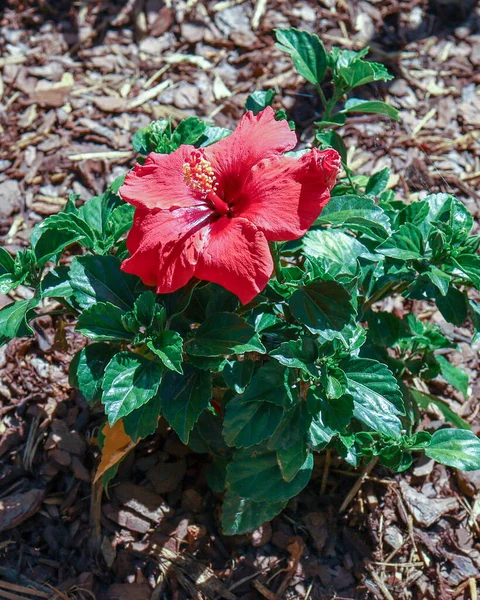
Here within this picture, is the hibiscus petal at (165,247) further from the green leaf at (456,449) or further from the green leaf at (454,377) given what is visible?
the green leaf at (454,377)

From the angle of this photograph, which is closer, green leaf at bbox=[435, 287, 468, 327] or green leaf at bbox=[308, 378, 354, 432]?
green leaf at bbox=[308, 378, 354, 432]

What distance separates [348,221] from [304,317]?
13.2 inches

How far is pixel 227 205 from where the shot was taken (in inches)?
77.7

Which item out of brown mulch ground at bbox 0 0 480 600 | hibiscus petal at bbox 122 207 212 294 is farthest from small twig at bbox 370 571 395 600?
hibiscus petal at bbox 122 207 212 294

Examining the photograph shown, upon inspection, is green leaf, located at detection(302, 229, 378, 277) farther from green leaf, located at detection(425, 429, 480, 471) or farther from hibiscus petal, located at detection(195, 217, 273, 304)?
green leaf, located at detection(425, 429, 480, 471)

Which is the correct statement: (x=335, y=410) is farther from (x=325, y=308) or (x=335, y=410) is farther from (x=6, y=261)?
(x=6, y=261)

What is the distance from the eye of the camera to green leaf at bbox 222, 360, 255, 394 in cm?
204

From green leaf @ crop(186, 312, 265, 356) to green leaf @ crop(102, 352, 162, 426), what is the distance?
126 millimetres

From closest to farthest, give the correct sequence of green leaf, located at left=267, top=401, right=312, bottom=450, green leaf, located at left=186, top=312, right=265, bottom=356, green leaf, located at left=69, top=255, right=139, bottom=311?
1. green leaf, located at left=186, top=312, right=265, bottom=356
2. green leaf, located at left=69, top=255, right=139, bottom=311
3. green leaf, located at left=267, top=401, right=312, bottom=450

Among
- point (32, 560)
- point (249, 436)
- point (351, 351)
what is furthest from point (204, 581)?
point (351, 351)

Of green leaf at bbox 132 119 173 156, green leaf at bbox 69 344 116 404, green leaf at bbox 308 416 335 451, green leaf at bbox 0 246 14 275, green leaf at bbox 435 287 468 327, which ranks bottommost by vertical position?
green leaf at bbox 308 416 335 451

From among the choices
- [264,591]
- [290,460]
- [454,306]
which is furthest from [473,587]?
[454,306]

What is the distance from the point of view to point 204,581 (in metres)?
2.54

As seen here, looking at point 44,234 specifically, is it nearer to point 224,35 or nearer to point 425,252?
point 425,252
